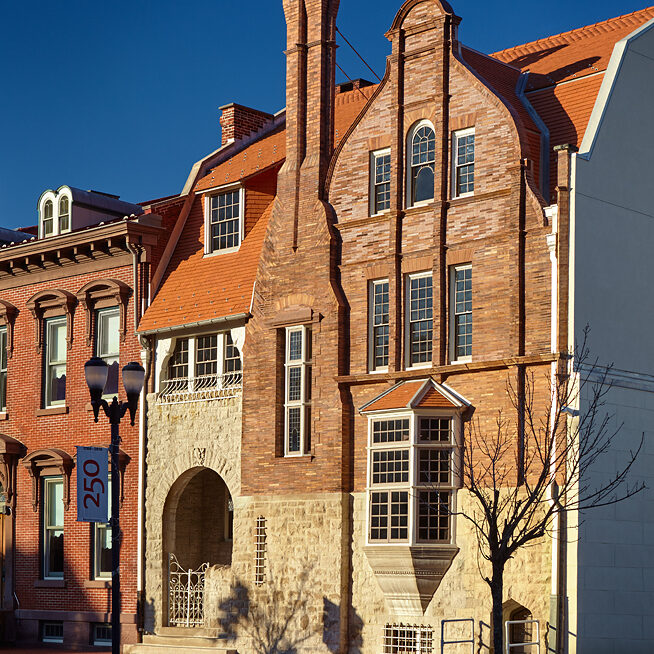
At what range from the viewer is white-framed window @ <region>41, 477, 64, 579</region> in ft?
115

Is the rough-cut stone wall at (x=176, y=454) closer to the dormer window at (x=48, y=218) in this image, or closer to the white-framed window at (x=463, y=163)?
the dormer window at (x=48, y=218)

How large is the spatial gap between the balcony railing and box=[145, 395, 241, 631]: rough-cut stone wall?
0.15 m

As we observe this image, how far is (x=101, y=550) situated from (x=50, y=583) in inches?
78.3

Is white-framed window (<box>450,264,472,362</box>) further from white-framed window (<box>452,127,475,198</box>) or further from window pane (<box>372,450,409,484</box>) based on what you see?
window pane (<box>372,450,409,484</box>)

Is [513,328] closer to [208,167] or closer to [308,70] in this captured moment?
[308,70]

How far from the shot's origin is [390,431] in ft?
89.2

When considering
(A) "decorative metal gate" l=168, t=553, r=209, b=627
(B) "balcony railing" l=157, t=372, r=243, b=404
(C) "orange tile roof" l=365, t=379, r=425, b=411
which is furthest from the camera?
(A) "decorative metal gate" l=168, t=553, r=209, b=627

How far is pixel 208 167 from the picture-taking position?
35438 millimetres

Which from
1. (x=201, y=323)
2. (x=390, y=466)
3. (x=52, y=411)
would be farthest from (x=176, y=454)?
(x=390, y=466)

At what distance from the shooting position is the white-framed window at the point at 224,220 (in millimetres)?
32750

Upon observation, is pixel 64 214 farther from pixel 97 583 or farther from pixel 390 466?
pixel 390 466

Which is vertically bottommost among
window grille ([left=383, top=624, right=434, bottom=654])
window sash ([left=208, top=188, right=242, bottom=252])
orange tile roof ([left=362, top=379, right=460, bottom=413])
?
window grille ([left=383, top=624, right=434, bottom=654])

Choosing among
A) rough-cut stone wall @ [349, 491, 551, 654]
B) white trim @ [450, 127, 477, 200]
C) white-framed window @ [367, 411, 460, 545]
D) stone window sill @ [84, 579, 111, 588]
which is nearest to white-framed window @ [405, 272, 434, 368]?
white-framed window @ [367, 411, 460, 545]

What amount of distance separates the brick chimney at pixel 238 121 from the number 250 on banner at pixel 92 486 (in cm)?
1512
